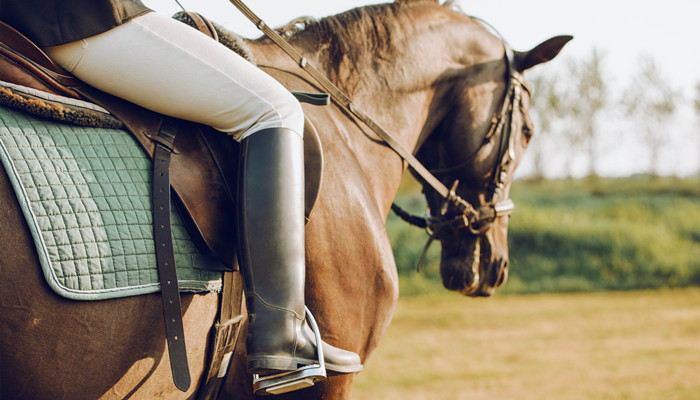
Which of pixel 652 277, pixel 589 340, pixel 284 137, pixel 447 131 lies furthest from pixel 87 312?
pixel 652 277

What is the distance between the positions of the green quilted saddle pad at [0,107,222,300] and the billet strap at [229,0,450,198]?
82cm

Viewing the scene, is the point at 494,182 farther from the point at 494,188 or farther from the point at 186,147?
the point at 186,147

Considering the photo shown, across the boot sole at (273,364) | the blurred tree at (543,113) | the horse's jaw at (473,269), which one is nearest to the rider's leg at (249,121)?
the boot sole at (273,364)

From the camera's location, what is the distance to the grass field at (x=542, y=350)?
Result: 739cm

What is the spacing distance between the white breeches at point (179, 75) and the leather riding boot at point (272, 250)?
4.0 inches

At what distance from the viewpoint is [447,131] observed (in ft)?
10.7

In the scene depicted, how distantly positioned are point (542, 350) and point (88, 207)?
29.5 feet

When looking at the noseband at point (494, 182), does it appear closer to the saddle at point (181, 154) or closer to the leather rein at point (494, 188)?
the leather rein at point (494, 188)

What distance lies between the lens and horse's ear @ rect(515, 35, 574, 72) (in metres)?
3.27

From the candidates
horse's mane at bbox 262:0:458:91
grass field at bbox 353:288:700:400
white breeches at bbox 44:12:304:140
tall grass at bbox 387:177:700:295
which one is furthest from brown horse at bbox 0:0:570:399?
tall grass at bbox 387:177:700:295

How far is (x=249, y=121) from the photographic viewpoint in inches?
81.9

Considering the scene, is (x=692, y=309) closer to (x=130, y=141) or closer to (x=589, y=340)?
(x=589, y=340)

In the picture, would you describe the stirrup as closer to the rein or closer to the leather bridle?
the rein

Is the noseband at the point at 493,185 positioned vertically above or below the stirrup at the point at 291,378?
above
